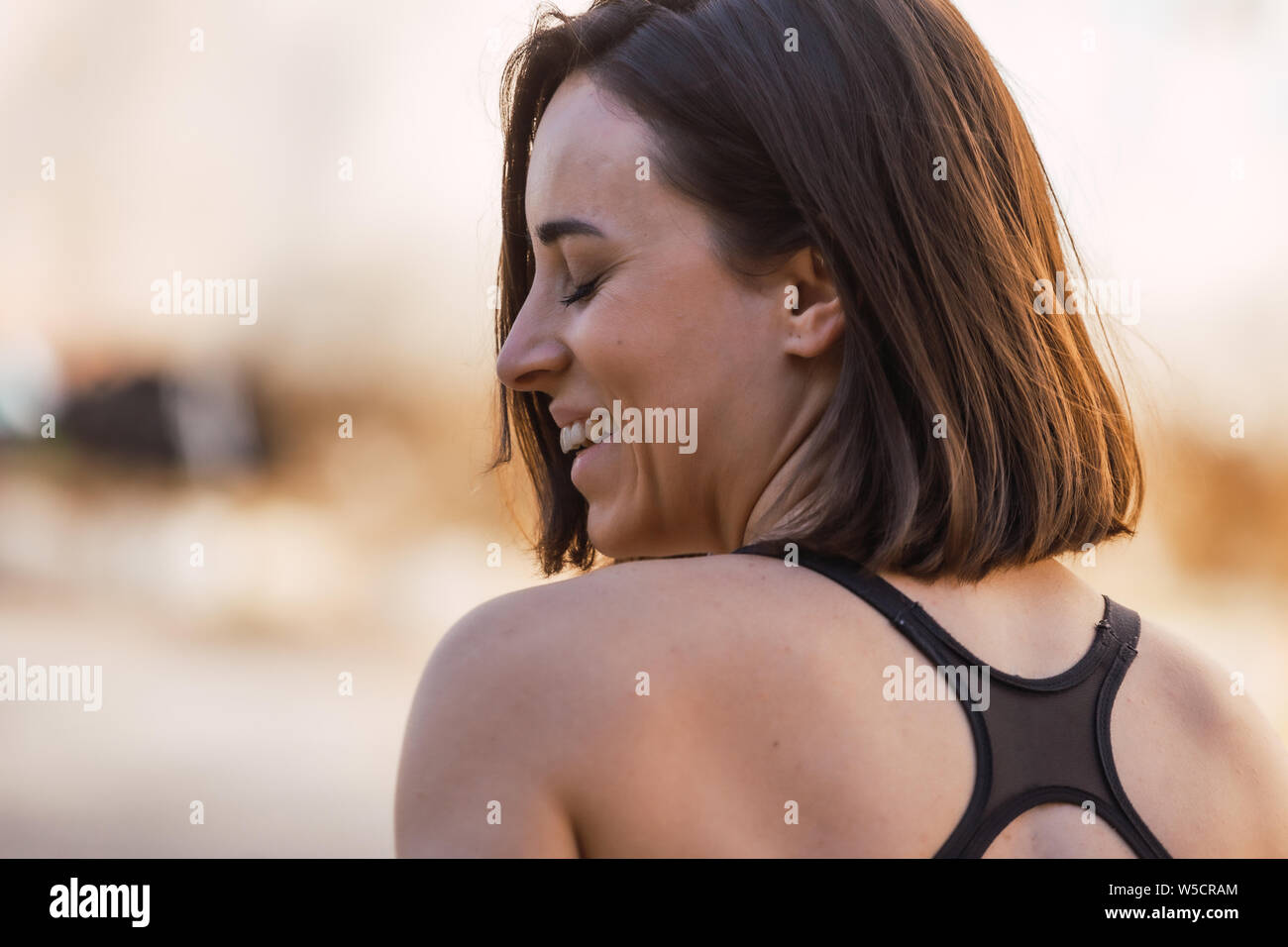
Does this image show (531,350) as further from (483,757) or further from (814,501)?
(483,757)

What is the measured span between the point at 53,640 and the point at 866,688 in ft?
34.4

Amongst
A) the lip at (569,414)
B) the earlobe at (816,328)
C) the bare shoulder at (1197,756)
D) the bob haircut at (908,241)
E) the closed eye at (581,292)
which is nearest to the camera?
the bare shoulder at (1197,756)

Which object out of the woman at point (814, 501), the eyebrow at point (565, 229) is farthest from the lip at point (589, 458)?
the eyebrow at point (565, 229)

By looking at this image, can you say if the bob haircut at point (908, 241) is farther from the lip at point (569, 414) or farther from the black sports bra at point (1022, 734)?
the lip at point (569, 414)

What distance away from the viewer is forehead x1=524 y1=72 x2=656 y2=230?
5.39 ft

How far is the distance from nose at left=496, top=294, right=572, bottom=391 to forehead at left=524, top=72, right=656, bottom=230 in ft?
0.46

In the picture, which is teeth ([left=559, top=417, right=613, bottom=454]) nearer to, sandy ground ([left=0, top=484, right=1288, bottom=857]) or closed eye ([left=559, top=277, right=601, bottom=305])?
closed eye ([left=559, top=277, right=601, bottom=305])

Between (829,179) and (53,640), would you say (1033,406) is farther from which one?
(53,640)

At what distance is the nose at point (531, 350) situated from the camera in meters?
1.77

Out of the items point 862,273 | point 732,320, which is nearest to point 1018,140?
point 862,273

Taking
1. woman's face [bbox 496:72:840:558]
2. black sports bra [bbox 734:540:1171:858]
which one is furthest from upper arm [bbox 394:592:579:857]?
woman's face [bbox 496:72:840:558]

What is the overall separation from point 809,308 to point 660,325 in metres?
0.20

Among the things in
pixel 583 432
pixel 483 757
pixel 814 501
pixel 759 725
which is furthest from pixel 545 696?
pixel 583 432

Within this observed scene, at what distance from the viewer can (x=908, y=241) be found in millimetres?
1582
